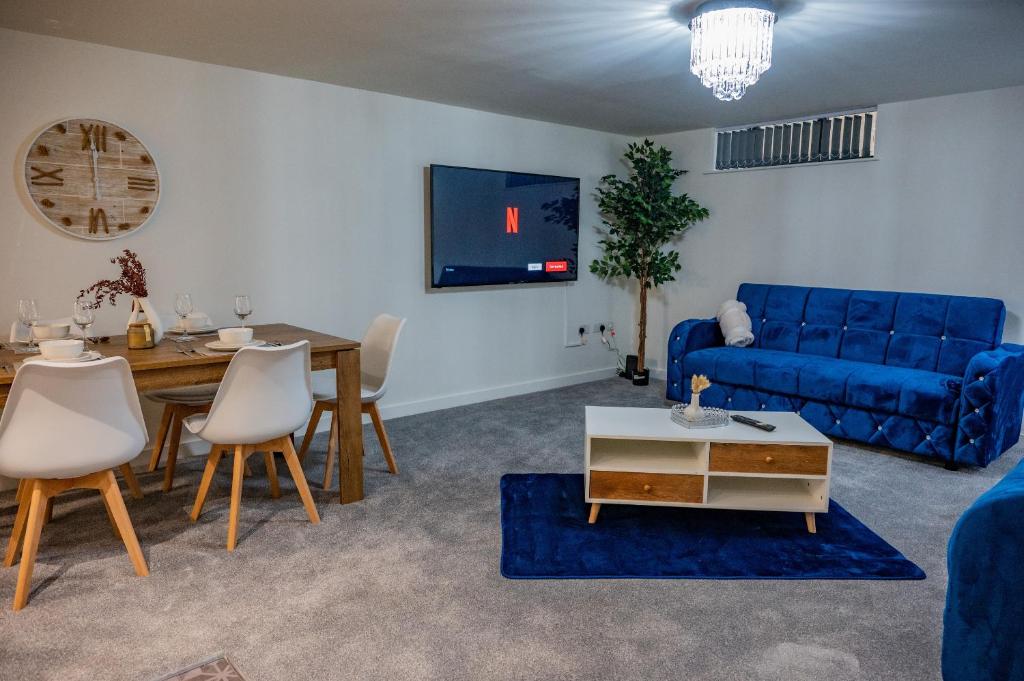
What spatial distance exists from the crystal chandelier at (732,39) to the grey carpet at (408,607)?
6.80 ft

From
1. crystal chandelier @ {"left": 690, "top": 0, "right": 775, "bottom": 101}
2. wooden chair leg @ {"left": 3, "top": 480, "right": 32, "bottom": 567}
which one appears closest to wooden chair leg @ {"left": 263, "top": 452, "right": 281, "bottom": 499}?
wooden chair leg @ {"left": 3, "top": 480, "right": 32, "bottom": 567}

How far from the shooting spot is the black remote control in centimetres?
294

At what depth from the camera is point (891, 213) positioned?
470 centimetres

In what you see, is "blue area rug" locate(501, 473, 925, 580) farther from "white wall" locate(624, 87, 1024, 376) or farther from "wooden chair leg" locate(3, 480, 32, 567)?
"white wall" locate(624, 87, 1024, 376)

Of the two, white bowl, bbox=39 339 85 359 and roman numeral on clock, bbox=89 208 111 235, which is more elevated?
roman numeral on clock, bbox=89 208 111 235

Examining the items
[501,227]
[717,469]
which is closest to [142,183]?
[501,227]

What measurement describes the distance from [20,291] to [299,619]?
236 centimetres

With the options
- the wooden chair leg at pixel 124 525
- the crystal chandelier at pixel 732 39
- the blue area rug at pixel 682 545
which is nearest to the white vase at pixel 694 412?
the blue area rug at pixel 682 545

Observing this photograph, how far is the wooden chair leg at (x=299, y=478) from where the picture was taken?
9.66 feet

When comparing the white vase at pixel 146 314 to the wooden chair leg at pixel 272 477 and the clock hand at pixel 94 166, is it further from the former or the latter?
the clock hand at pixel 94 166

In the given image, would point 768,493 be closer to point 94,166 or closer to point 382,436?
point 382,436

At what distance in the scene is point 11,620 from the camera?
221 centimetres

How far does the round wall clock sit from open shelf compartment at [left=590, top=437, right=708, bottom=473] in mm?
2689

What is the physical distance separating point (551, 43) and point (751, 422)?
2.00 meters
